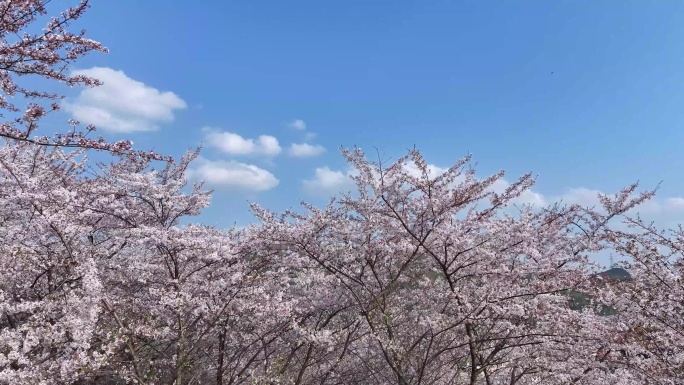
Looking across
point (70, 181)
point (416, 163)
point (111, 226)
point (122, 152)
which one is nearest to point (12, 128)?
point (122, 152)

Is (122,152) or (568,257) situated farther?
(568,257)

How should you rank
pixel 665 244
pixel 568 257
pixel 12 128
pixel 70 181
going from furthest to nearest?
pixel 70 181, pixel 568 257, pixel 665 244, pixel 12 128

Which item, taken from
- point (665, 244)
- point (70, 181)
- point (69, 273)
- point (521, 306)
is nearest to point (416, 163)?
point (521, 306)

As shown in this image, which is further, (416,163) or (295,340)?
(295,340)

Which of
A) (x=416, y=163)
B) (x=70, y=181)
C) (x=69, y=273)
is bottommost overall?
(x=69, y=273)

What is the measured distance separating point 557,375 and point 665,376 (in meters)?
2.36

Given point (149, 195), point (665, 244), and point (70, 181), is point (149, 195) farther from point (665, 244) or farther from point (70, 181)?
point (665, 244)

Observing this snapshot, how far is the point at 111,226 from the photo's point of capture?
9.20 meters

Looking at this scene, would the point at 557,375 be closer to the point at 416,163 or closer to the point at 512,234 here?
the point at 512,234

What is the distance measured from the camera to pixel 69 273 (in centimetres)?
763

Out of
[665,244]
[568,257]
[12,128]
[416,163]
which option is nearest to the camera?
[12,128]

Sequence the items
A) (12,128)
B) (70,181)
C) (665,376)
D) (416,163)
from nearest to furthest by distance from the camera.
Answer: (12,128), (665,376), (416,163), (70,181)

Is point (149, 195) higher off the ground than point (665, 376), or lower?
higher

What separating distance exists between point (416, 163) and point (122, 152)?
433cm
